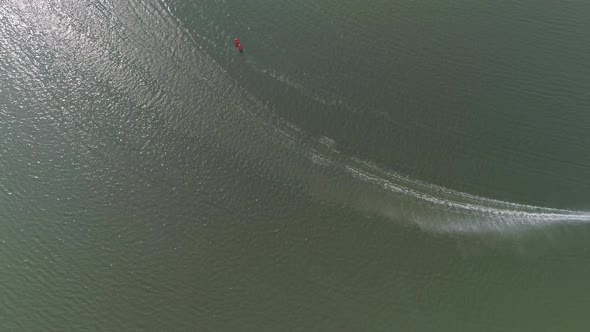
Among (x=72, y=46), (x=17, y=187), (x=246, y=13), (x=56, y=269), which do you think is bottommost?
(x=56, y=269)

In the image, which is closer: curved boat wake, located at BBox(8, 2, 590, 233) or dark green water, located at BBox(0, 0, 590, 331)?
dark green water, located at BBox(0, 0, 590, 331)

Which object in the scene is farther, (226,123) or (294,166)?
(226,123)

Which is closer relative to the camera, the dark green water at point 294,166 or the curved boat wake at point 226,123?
the dark green water at point 294,166

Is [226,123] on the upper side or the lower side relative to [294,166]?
upper

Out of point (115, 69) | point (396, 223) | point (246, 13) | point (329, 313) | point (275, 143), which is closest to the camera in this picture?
point (329, 313)

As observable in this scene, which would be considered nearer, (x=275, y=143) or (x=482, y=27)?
(x=275, y=143)

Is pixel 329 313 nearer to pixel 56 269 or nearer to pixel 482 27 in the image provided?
pixel 56 269

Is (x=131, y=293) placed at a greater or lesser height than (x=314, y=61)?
lesser

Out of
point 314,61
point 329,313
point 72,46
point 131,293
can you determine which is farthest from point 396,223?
point 72,46
